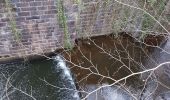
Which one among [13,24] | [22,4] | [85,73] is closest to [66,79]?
[85,73]

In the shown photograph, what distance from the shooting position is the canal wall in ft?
15.3

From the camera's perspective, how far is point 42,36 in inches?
202

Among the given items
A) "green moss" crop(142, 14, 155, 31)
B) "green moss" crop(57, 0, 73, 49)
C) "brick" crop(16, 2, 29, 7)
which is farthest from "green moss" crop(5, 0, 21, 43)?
"green moss" crop(142, 14, 155, 31)

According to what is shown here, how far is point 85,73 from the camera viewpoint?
506 centimetres

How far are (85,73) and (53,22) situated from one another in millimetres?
1105

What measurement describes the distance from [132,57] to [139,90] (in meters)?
0.91

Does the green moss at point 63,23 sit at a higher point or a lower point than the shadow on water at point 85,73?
higher

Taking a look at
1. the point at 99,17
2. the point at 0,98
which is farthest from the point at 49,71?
the point at 99,17

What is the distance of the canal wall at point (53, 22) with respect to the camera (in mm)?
4652

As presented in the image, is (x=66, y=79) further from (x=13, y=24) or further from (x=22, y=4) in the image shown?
(x=22, y=4)

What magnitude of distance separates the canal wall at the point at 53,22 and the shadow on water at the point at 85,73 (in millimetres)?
238

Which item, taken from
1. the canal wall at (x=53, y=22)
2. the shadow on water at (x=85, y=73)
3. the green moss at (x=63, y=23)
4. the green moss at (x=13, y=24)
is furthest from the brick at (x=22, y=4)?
the shadow on water at (x=85, y=73)

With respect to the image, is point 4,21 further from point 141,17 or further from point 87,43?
point 141,17

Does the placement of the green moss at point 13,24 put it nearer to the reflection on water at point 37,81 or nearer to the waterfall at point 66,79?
the reflection on water at point 37,81
